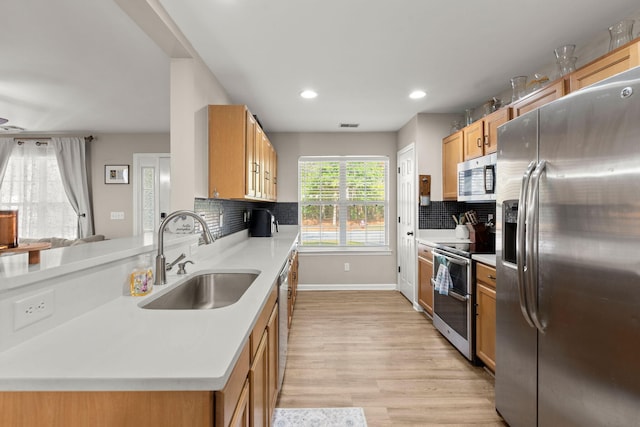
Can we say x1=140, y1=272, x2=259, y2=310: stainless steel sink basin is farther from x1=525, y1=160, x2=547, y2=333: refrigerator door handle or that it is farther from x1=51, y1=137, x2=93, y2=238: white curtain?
x1=51, y1=137, x2=93, y2=238: white curtain

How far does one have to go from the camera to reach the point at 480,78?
2928mm

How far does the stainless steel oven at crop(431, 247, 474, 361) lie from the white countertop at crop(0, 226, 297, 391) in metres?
1.95

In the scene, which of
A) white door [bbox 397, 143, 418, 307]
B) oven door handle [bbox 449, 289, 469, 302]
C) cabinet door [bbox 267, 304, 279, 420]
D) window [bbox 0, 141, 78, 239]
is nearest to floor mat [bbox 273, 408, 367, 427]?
cabinet door [bbox 267, 304, 279, 420]

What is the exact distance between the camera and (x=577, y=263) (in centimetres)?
130

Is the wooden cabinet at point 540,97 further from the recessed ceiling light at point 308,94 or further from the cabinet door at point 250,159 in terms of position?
the cabinet door at point 250,159

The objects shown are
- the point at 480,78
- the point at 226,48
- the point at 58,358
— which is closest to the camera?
the point at 58,358

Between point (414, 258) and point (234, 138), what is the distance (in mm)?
2631

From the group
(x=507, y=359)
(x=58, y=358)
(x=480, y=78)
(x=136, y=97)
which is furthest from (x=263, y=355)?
(x=136, y=97)

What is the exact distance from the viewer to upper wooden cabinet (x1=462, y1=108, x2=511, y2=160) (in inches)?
109

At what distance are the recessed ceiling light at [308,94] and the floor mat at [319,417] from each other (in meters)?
2.71

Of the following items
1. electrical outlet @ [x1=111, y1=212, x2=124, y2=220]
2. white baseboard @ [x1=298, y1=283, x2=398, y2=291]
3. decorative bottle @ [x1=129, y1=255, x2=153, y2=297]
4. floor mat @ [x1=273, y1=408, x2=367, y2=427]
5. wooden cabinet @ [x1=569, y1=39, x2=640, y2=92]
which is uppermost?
wooden cabinet @ [x1=569, y1=39, x2=640, y2=92]

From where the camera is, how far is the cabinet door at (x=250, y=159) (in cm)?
277

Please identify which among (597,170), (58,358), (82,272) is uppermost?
(597,170)

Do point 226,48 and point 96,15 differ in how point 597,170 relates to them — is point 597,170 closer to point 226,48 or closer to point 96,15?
point 226,48
